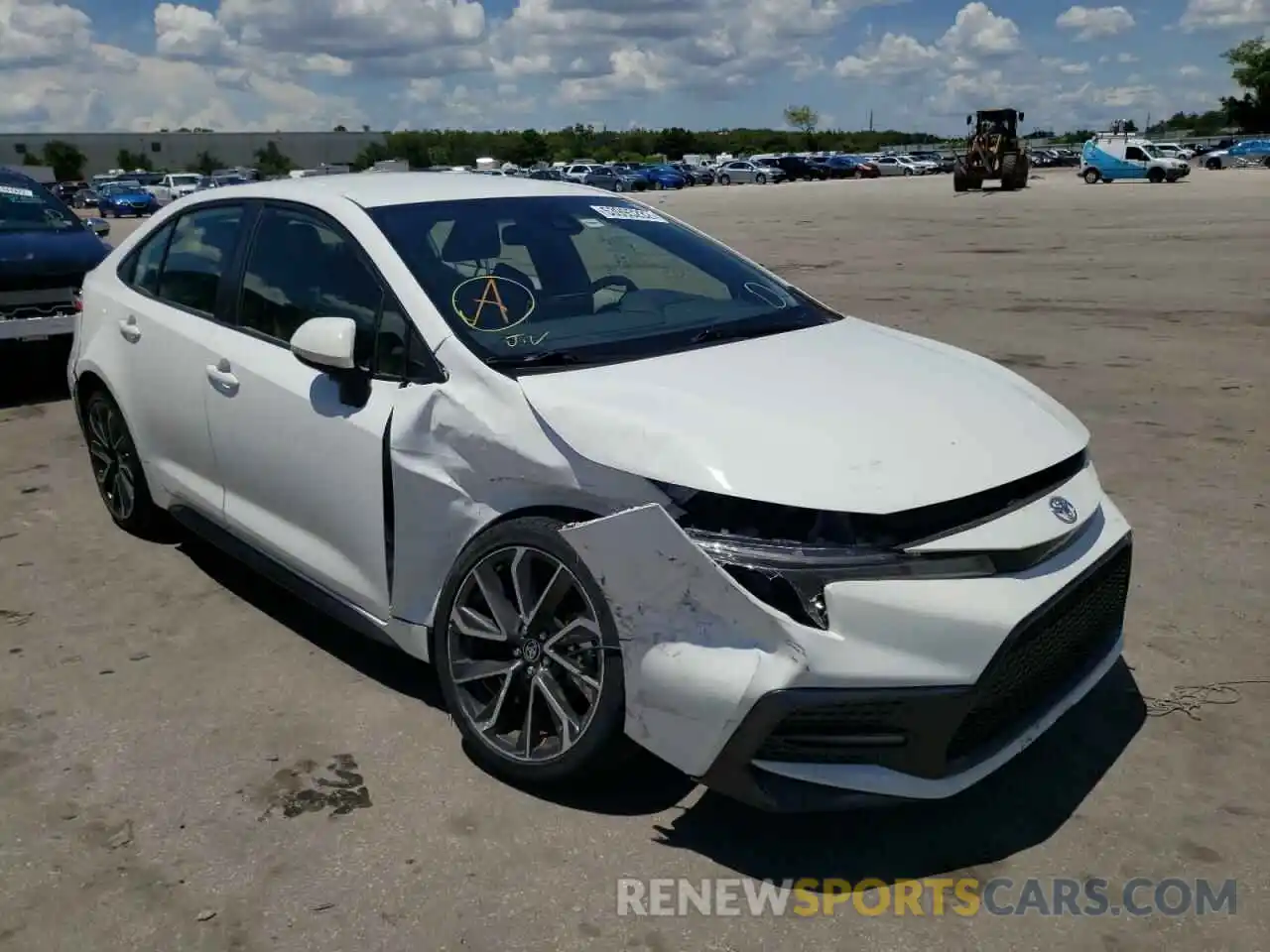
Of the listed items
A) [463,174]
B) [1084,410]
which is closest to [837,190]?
[1084,410]

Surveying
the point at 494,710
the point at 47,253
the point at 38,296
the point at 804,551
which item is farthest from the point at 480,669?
the point at 47,253

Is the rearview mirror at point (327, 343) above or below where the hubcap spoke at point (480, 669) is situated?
above

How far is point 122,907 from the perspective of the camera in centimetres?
279

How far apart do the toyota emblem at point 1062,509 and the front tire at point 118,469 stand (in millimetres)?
3806

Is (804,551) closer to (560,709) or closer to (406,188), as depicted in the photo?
(560,709)

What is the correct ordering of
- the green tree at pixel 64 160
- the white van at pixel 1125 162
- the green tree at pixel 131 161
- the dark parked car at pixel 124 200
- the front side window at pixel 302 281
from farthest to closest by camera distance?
the green tree at pixel 131 161 < the green tree at pixel 64 160 < the dark parked car at pixel 124 200 < the white van at pixel 1125 162 < the front side window at pixel 302 281

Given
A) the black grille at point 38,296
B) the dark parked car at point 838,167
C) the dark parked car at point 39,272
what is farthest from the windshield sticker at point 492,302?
the dark parked car at point 838,167

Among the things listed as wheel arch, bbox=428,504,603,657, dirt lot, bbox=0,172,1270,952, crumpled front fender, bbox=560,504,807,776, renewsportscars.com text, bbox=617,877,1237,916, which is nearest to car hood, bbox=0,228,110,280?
dirt lot, bbox=0,172,1270,952

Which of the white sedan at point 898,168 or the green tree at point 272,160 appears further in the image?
→ the green tree at point 272,160

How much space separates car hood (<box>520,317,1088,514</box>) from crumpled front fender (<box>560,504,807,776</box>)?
181 mm

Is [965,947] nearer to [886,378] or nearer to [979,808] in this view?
[979,808]

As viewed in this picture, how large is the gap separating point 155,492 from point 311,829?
7.71 ft

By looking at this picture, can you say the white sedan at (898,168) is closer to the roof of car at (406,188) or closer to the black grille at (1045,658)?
the roof of car at (406,188)

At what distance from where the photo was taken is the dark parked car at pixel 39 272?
8.26 meters
